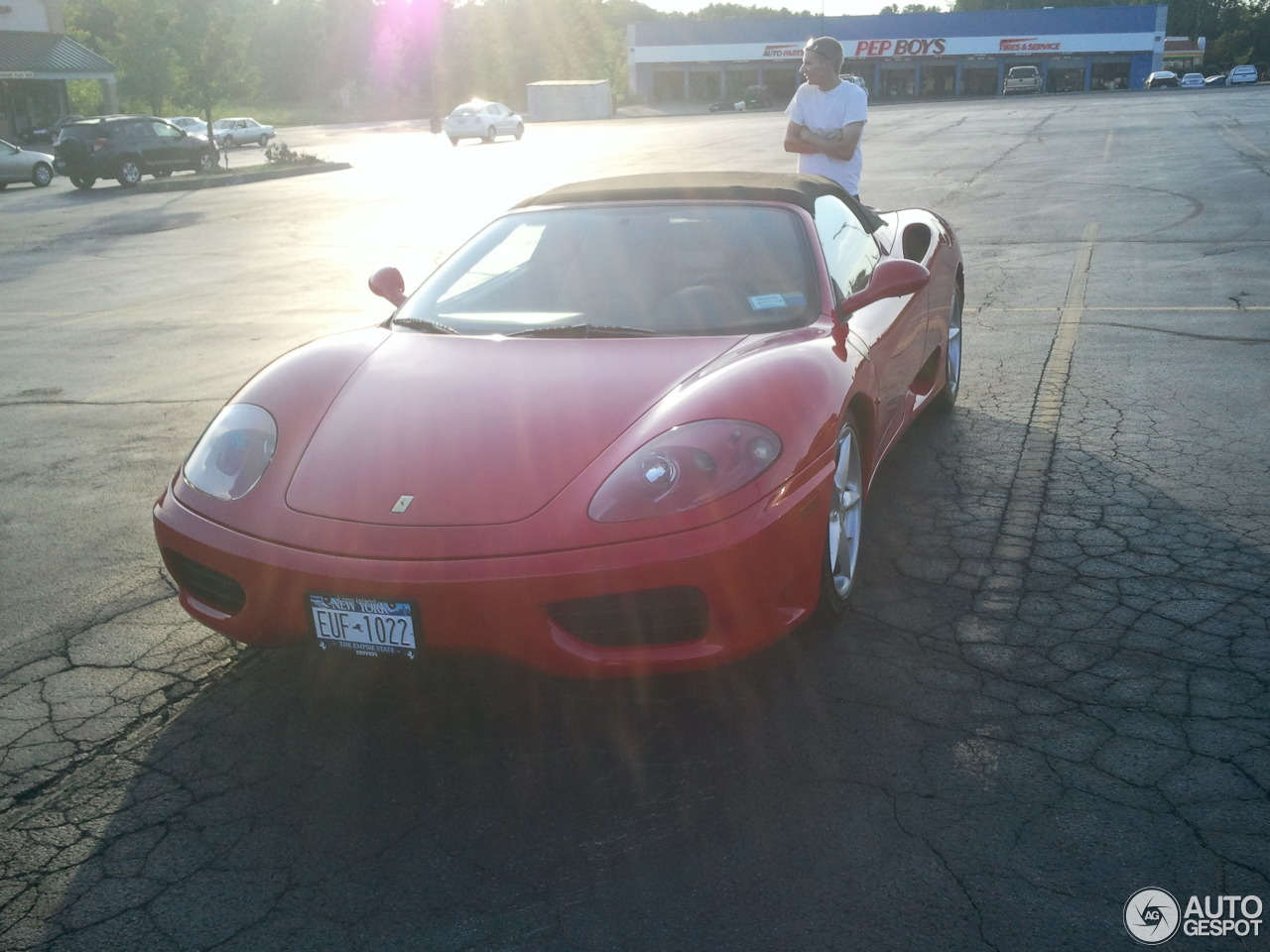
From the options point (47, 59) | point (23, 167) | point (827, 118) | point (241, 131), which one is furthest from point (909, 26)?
point (827, 118)

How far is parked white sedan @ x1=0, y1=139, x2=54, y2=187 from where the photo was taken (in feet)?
92.6

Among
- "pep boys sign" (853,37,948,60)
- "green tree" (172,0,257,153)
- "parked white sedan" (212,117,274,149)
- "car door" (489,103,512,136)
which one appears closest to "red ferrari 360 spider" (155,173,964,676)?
"green tree" (172,0,257,153)

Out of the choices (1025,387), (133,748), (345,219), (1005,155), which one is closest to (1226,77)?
(1005,155)

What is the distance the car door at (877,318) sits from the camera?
419 cm

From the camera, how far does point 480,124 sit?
4350 cm

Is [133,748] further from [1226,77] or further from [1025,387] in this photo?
[1226,77]

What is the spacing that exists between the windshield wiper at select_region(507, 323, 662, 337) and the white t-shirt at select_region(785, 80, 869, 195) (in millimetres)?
3263

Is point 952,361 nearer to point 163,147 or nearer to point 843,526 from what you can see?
point 843,526

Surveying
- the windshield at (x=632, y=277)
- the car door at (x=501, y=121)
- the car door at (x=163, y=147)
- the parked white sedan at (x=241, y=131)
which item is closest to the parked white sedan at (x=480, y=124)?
the car door at (x=501, y=121)

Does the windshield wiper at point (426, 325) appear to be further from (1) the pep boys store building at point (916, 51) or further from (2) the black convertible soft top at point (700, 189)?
(1) the pep boys store building at point (916, 51)

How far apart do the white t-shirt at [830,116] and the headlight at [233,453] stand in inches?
165

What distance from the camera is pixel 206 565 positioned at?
315 centimetres

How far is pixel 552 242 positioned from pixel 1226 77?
84.3m

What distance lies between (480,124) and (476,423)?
139ft
